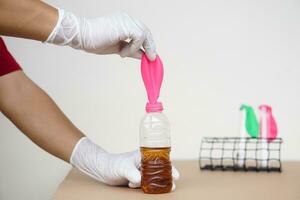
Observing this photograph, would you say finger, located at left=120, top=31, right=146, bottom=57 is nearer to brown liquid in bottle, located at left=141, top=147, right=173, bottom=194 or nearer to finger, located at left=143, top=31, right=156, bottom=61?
finger, located at left=143, top=31, right=156, bottom=61

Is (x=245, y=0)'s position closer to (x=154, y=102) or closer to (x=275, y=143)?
(x=275, y=143)

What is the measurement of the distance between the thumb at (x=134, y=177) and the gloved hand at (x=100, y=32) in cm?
30

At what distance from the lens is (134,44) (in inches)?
48.8

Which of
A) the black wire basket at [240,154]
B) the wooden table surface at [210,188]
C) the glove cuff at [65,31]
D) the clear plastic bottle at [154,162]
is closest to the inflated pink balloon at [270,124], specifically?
the black wire basket at [240,154]

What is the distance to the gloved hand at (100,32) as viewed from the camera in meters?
1.20

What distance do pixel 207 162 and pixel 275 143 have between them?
0.89 feet

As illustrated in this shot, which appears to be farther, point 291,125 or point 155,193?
point 291,125

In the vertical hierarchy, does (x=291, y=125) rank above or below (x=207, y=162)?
above

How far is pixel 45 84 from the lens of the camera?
1799 millimetres

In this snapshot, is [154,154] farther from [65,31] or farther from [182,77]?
[182,77]

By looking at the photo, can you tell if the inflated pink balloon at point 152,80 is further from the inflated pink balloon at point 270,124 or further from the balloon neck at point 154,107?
the inflated pink balloon at point 270,124

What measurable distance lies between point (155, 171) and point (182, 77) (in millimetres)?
666

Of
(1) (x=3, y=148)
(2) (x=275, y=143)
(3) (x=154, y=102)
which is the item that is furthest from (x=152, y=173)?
(1) (x=3, y=148)

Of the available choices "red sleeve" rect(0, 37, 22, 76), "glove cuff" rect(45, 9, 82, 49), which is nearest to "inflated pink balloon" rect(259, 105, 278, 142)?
"glove cuff" rect(45, 9, 82, 49)
